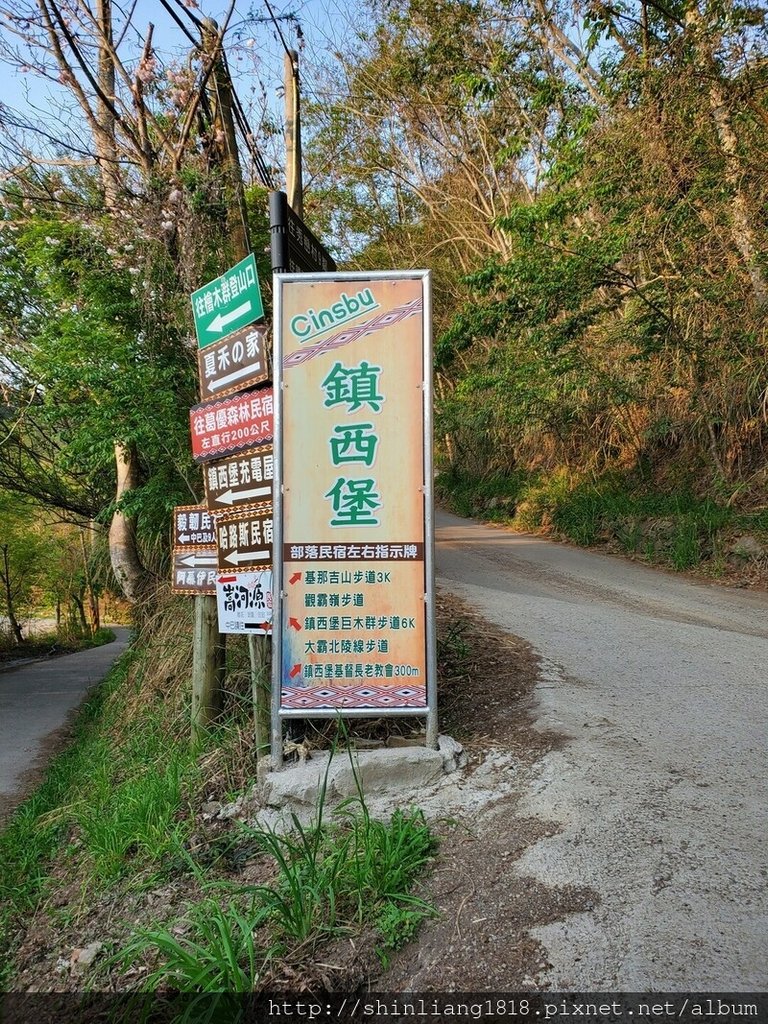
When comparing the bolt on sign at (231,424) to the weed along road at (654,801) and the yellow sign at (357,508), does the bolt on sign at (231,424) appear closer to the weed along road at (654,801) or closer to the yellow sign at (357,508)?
the yellow sign at (357,508)

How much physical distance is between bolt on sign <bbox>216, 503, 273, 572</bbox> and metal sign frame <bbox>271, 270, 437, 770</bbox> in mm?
377

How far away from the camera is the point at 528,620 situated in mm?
7121

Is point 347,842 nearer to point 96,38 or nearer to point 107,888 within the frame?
point 107,888

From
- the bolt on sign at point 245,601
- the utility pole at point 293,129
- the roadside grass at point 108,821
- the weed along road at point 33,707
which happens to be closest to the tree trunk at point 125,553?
the weed along road at point 33,707

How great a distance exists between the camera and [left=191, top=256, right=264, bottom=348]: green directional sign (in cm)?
394

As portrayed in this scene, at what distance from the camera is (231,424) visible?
4.12 metres

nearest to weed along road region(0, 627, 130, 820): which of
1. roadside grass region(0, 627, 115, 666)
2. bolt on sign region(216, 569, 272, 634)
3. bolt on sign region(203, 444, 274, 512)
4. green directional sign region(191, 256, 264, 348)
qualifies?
roadside grass region(0, 627, 115, 666)

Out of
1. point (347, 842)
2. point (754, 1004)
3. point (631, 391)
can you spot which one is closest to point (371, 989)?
point (347, 842)

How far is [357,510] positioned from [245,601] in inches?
39.3

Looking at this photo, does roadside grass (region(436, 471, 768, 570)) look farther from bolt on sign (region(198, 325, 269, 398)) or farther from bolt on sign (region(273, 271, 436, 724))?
bolt on sign (region(198, 325, 269, 398))

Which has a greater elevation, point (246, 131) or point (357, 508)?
point (246, 131)

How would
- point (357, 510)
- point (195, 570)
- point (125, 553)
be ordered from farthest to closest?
1. point (125, 553)
2. point (195, 570)
3. point (357, 510)

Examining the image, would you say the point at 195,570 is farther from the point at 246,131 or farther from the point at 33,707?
the point at 33,707

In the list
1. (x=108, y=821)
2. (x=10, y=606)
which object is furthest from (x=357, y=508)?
(x=10, y=606)
